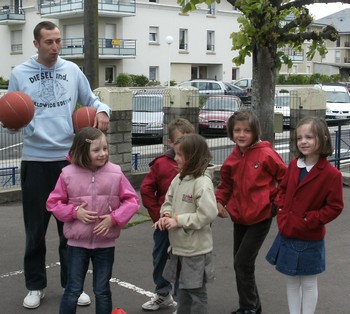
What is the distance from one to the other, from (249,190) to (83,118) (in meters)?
1.43

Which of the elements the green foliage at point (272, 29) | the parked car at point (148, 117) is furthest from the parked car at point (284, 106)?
the green foliage at point (272, 29)

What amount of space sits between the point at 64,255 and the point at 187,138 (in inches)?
62.0

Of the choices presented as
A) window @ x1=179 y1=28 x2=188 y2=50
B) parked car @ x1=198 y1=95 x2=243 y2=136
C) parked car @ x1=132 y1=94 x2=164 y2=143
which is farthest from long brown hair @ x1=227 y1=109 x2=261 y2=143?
window @ x1=179 y1=28 x2=188 y2=50

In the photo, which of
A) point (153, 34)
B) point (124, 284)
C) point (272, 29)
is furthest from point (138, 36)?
point (124, 284)

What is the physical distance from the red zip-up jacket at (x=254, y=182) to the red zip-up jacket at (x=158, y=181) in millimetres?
483

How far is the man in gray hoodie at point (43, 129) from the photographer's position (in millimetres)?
4711

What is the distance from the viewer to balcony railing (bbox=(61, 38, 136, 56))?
43.6 metres

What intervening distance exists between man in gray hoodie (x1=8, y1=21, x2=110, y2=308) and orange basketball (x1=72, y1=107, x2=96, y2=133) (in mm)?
52

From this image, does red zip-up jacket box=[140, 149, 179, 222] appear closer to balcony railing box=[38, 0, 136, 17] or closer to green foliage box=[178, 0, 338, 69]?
green foliage box=[178, 0, 338, 69]

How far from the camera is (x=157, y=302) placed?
193 inches

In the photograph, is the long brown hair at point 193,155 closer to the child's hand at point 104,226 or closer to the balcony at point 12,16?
the child's hand at point 104,226

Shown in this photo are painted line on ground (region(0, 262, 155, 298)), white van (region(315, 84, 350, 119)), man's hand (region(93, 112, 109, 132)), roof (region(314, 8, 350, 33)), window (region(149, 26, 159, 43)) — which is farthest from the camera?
roof (region(314, 8, 350, 33))

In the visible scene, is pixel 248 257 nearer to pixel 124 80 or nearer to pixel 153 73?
pixel 124 80

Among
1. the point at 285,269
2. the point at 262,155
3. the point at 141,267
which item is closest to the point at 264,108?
the point at 141,267
